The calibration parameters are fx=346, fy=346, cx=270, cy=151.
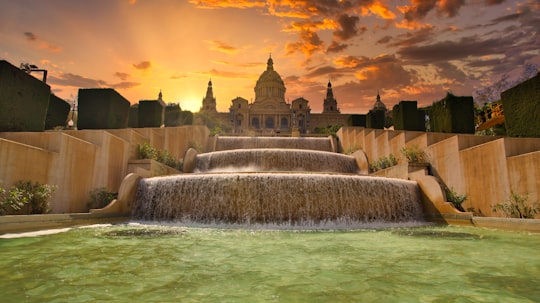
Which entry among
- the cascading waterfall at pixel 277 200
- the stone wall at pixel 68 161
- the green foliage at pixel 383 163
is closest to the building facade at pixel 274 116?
the green foliage at pixel 383 163

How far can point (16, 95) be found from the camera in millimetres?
11828

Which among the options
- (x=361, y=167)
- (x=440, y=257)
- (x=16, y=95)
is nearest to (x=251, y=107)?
(x=361, y=167)

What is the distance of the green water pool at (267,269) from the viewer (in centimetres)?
334

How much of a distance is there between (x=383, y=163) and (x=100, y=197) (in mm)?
12870

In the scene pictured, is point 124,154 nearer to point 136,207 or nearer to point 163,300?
point 136,207

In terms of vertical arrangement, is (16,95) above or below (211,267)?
above

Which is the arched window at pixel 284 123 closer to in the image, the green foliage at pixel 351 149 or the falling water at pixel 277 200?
the green foliage at pixel 351 149

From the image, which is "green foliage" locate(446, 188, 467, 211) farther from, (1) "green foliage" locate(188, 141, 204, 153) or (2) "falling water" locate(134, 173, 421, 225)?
(1) "green foliage" locate(188, 141, 204, 153)

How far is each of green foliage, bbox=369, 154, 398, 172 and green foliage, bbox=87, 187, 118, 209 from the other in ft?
40.4

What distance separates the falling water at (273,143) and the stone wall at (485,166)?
10.6m

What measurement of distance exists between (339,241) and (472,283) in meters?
3.27

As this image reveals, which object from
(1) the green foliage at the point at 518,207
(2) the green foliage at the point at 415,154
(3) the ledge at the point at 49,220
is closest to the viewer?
→ (3) the ledge at the point at 49,220

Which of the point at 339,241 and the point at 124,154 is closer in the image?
the point at 339,241

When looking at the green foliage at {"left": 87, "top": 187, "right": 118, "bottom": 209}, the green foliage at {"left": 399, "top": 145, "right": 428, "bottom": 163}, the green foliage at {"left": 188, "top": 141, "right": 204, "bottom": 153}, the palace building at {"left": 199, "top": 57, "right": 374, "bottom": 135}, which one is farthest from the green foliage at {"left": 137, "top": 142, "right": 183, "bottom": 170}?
the palace building at {"left": 199, "top": 57, "right": 374, "bottom": 135}
